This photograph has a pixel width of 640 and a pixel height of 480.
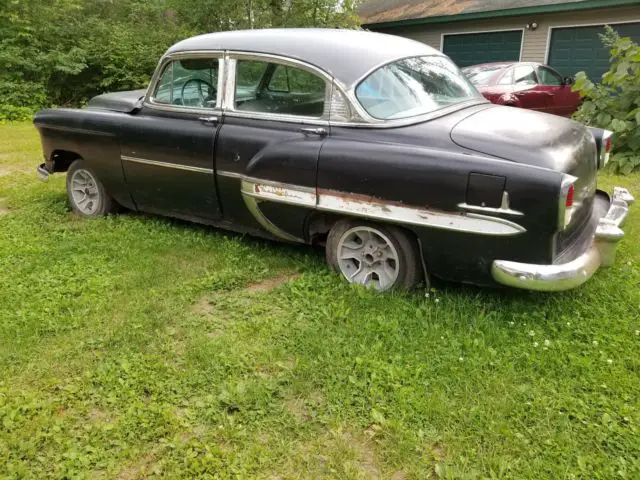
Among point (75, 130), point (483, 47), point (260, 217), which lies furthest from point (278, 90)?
point (483, 47)

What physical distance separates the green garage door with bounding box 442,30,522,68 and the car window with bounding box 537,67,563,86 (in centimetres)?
365

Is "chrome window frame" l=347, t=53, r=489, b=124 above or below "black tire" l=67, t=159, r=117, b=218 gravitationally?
above

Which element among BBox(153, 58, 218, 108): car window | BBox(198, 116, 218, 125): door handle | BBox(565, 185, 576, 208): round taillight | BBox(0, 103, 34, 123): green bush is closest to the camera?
BBox(565, 185, 576, 208): round taillight

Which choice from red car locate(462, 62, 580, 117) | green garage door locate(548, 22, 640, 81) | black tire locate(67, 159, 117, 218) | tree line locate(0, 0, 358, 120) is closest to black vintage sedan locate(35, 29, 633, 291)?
black tire locate(67, 159, 117, 218)

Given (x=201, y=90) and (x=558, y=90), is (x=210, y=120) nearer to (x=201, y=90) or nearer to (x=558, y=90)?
(x=201, y=90)

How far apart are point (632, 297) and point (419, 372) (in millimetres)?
1705

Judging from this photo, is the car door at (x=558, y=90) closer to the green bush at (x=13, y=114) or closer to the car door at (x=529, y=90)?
the car door at (x=529, y=90)

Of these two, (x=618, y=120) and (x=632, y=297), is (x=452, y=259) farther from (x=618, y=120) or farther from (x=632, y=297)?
(x=618, y=120)

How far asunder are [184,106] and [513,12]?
37.5 ft

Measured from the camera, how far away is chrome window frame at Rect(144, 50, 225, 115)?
14.4 ft

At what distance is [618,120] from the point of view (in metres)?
7.54

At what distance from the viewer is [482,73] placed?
951 centimetres

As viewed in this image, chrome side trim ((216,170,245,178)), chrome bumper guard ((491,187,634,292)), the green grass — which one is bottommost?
the green grass

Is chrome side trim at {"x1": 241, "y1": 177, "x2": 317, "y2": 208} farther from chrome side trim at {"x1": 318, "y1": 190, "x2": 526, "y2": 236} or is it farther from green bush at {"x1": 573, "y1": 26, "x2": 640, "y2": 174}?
green bush at {"x1": 573, "y1": 26, "x2": 640, "y2": 174}
